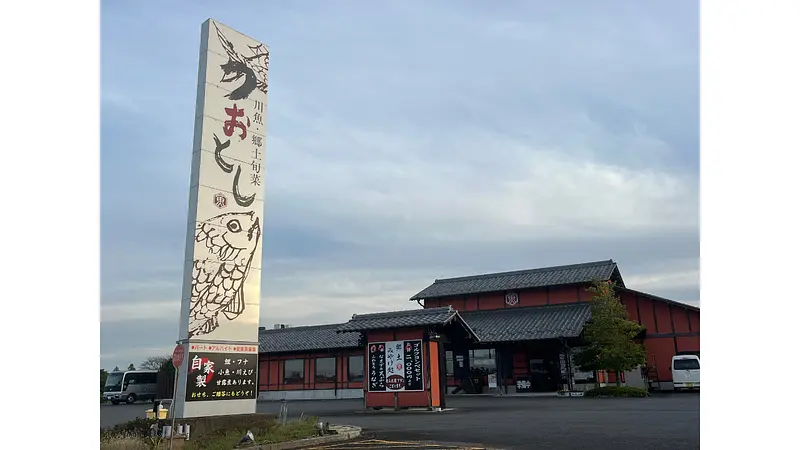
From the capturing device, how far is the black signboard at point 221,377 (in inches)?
406

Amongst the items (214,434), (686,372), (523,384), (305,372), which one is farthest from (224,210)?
(305,372)

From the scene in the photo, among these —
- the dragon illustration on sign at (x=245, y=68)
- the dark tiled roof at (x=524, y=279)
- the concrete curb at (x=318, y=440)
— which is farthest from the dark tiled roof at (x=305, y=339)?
the dragon illustration on sign at (x=245, y=68)

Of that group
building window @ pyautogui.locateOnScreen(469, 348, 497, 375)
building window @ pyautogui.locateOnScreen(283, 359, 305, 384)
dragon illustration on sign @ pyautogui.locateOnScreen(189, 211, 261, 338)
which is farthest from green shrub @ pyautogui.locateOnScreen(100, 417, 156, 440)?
building window @ pyautogui.locateOnScreen(283, 359, 305, 384)

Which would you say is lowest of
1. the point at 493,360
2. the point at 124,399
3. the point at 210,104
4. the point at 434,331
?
the point at 124,399

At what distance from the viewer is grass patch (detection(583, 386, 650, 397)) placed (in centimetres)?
2383

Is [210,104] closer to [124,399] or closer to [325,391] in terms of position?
[325,391]

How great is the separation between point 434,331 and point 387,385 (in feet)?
7.70

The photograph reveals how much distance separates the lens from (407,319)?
65.8 ft

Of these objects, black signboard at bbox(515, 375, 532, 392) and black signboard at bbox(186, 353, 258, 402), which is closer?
black signboard at bbox(186, 353, 258, 402)

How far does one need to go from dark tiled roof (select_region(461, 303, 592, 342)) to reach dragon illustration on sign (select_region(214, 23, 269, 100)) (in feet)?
64.4

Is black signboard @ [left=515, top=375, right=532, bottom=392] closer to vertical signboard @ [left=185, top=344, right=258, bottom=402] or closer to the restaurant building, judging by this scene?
the restaurant building

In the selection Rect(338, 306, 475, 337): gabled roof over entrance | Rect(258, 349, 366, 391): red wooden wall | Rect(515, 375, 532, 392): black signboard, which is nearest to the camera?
Rect(338, 306, 475, 337): gabled roof over entrance
